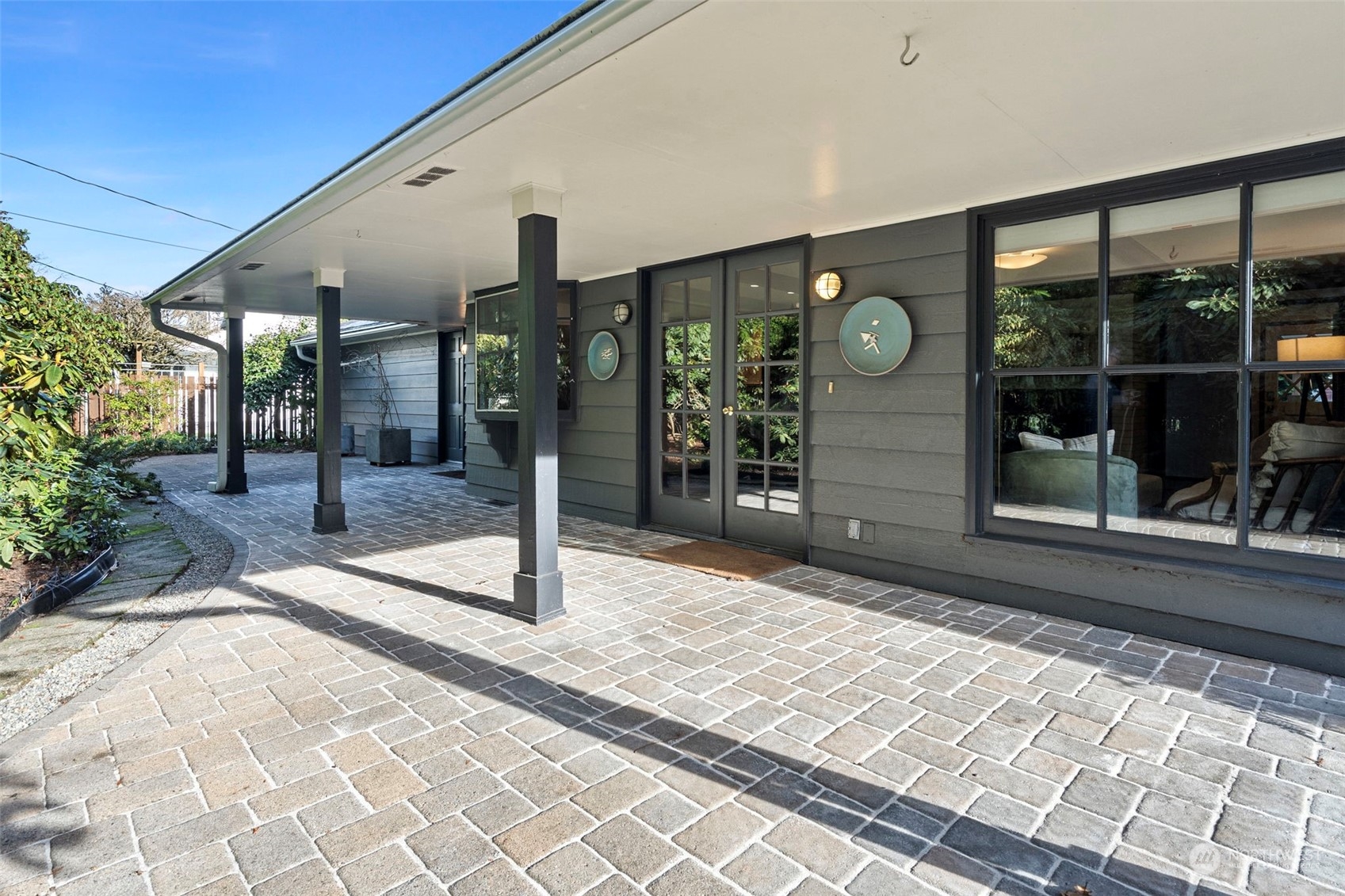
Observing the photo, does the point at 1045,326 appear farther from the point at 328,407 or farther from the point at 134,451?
the point at 134,451

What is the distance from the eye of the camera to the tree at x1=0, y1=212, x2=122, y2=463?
3623mm

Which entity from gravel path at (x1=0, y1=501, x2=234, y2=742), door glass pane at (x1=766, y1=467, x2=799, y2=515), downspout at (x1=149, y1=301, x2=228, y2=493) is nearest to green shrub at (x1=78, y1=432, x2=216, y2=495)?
downspout at (x1=149, y1=301, x2=228, y2=493)

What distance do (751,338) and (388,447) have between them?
25.5 feet

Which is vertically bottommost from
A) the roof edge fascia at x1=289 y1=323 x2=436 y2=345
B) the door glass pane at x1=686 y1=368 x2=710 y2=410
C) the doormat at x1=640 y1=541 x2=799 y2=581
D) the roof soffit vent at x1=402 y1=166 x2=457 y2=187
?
the doormat at x1=640 y1=541 x2=799 y2=581

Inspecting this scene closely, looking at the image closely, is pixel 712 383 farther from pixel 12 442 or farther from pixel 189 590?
pixel 12 442

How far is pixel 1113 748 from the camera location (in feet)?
6.85

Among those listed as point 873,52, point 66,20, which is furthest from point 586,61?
point 66,20

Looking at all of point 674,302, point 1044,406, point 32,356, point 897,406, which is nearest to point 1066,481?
point 1044,406

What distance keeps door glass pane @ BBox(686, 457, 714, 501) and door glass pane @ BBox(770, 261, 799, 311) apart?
1259 millimetres

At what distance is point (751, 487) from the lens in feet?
15.6

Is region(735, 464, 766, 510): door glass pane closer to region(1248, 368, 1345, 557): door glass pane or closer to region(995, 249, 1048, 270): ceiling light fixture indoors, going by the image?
region(995, 249, 1048, 270): ceiling light fixture indoors

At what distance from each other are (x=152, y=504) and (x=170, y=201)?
8.27 m

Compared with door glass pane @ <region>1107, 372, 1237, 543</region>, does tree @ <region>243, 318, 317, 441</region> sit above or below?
above

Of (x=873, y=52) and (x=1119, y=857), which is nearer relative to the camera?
(x=1119, y=857)
